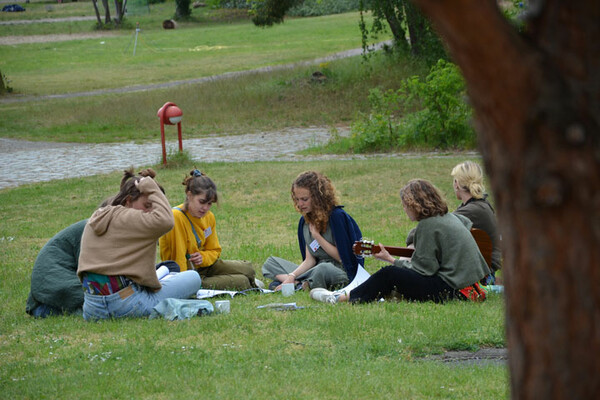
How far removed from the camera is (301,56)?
141 feet

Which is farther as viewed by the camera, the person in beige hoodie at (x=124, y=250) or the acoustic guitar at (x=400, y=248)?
the acoustic guitar at (x=400, y=248)

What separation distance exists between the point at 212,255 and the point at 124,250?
1.75 metres

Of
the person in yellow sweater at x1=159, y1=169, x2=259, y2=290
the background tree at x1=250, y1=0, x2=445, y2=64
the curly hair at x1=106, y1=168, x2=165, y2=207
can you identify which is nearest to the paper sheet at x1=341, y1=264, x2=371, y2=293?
the person in yellow sweater at x1=159, y1=169, x2=259, y2=290

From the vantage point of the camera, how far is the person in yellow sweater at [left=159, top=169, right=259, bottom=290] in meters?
7.26

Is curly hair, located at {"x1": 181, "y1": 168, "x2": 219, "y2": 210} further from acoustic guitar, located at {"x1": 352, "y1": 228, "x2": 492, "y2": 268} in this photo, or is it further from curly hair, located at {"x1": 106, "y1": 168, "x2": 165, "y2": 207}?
acoustic guitar, located at {"x1": 352, "y1": 228, "x2": 492, "y2": 268}

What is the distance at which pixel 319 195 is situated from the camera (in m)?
7.29

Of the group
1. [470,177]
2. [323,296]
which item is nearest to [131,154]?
[470,177]

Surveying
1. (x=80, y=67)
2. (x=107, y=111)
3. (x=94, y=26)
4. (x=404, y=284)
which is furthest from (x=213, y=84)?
(x=94, y=26)

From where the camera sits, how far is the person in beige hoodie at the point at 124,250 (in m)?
6.13

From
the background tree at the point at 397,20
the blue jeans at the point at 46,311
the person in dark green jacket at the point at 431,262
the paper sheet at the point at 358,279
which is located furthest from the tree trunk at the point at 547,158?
the background tree at the point at 397,20

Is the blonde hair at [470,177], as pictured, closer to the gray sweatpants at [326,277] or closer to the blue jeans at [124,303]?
the gray sweatpants at [326,277]

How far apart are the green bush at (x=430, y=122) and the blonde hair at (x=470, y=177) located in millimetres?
9215

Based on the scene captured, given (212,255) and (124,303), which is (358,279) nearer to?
(212,255)

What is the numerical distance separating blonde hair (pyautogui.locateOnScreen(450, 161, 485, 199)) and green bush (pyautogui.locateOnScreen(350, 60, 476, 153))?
363 inches
